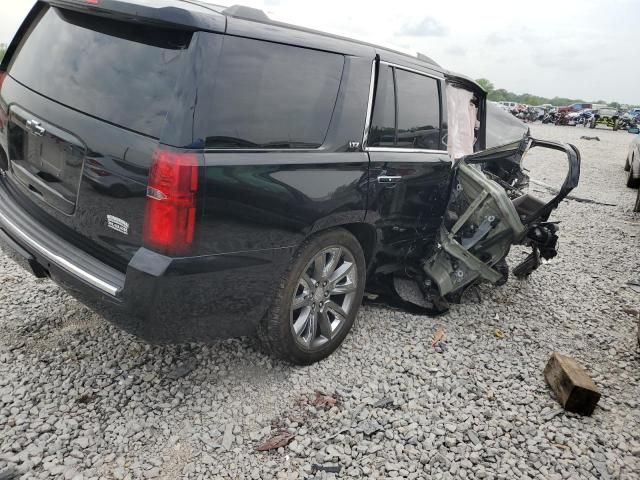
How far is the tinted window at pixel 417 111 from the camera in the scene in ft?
11.0

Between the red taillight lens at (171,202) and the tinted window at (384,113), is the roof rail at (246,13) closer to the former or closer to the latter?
the red taillight lens at (171,202)

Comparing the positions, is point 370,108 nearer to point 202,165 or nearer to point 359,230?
point 359,230

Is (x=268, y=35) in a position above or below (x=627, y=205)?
above

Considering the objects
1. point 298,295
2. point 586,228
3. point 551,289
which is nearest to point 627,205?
point 586,228

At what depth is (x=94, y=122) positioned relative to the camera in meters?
2.28

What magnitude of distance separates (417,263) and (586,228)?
4527 mm

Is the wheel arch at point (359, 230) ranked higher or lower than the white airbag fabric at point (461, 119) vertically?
lower

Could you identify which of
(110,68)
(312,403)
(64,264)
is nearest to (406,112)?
(110,68)

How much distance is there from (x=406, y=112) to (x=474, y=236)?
1.19 metres

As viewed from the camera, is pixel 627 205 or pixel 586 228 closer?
pixel 586 228

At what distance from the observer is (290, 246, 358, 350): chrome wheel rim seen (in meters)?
2.92

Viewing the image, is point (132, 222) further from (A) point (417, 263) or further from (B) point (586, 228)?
(B) point (586, 228)

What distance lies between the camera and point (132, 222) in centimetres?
220

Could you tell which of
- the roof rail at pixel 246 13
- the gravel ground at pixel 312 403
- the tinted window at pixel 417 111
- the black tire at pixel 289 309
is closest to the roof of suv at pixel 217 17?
the roof rail at pixel 246 13
